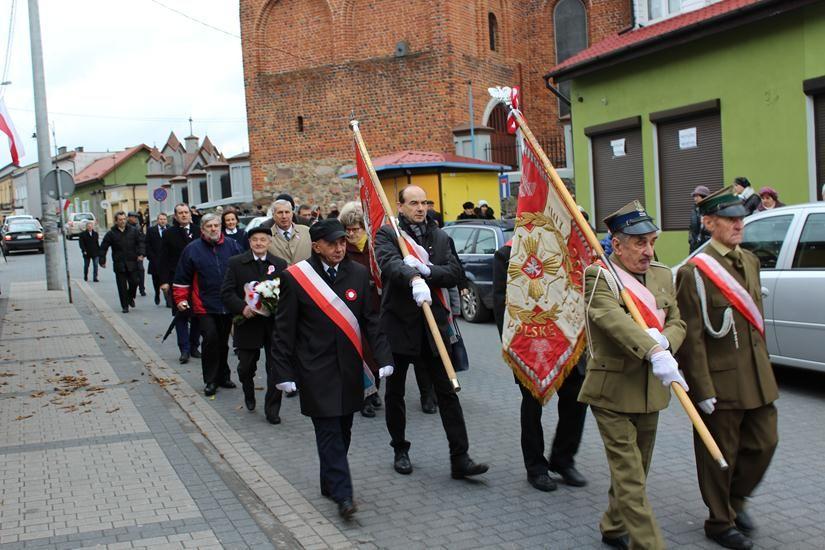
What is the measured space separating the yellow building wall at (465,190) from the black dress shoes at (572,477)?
15.4 m

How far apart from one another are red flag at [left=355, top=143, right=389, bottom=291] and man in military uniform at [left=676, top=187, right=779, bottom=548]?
9.03ft

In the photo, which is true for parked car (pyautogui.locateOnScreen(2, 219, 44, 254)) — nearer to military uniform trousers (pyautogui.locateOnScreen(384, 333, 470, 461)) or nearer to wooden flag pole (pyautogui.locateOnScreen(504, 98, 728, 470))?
military uniform trousers (pyautogui.locateOnScreen(384, 333, 470, 461))

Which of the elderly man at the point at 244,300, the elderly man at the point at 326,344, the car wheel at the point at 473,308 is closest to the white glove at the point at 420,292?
the elderly man at the point at 326,344

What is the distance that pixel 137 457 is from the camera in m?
7.05

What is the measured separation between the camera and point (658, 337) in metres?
4.45

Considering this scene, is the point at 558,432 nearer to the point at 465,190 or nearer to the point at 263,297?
the point at 263,297

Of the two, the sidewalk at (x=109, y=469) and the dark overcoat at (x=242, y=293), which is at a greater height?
the dark overcoat at (x=242, y=293)

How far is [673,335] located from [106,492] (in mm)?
3871

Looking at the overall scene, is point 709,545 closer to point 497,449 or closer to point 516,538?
point 516,538

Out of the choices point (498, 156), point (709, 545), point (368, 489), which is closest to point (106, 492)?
point (368, 489)

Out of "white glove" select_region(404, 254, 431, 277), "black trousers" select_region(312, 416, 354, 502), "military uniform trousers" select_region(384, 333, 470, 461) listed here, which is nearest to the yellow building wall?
"military uniform trousers" select_region(384, 333, 470, 461)

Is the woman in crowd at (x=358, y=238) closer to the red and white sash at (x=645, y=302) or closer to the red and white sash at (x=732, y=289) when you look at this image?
the red and white sash at (x=645, y=302)

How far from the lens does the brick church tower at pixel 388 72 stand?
98.7ft

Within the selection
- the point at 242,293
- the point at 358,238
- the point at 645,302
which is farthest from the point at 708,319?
the point at 242,293
